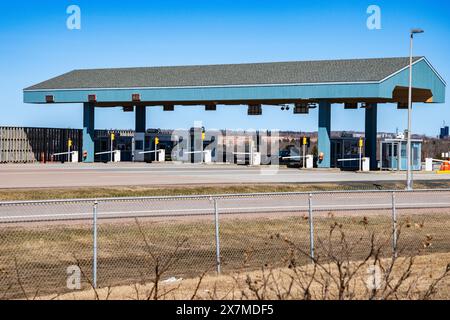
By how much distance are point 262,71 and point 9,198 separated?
116ft

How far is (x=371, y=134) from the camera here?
6253 cm

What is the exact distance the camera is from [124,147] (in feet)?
242

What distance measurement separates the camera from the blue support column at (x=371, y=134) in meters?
62.0

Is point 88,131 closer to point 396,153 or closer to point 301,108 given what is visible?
point 301,108

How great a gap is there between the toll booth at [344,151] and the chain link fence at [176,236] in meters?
33.9

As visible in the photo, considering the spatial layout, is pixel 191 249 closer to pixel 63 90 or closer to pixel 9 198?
pixel 9 198

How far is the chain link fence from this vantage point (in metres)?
16.5

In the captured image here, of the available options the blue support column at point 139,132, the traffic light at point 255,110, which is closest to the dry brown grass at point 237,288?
the traffic light at point 255,110

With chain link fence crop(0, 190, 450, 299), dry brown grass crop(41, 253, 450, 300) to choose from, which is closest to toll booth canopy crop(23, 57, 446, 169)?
chain link fence crop(0, 190, 450, 299)

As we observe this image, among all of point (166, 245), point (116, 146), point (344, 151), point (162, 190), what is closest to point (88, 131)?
point (116, 146)

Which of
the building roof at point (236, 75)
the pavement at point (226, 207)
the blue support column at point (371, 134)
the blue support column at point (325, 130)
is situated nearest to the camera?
the pavement at point (226, 207)

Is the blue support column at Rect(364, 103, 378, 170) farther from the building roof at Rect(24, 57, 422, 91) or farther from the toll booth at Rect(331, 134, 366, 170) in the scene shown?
the building roof at Rect(24, 57, 422, 91)

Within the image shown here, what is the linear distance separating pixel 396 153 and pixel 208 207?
3394 centimetres

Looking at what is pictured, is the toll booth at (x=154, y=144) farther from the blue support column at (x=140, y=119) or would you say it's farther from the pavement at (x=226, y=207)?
the pavement at (x=226, y=207)
